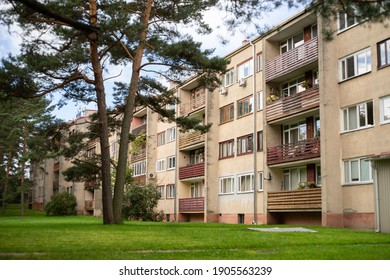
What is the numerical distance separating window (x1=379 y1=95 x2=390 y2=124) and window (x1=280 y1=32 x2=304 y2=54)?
9551 millimetres

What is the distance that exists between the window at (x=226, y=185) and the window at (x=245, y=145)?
240 cm

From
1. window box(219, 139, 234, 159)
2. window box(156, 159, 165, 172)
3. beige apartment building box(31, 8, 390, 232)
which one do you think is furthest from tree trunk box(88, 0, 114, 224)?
window box(156, 159, 165, 172)

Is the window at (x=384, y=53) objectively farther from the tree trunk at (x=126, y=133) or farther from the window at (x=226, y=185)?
the window at (x=226, y=185)

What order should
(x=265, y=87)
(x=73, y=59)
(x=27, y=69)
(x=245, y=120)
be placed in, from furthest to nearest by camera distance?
(x=245, y=120), (x=265, y=87), (x=73, y=59), (x=27, y=69)

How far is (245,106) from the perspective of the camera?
135 feet

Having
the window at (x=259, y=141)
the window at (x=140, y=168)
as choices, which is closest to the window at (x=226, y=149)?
the window at (x=259, y=141)

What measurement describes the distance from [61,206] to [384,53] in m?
52.4

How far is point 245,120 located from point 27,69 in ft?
62.9

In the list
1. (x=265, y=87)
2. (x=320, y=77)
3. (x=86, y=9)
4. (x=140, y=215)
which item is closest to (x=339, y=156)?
(x=320, y=77)

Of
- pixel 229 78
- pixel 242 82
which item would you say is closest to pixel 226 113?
pixel 229 78

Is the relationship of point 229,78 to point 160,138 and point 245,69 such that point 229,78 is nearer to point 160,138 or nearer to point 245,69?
point 245,69

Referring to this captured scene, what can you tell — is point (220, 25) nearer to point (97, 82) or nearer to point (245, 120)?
point (97, 82)

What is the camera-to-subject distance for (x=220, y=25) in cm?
1590

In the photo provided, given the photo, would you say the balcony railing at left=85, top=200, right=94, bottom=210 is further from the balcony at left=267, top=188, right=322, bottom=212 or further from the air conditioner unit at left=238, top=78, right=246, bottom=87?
the balcony at left=267, top=188, right=322, bottom=212
